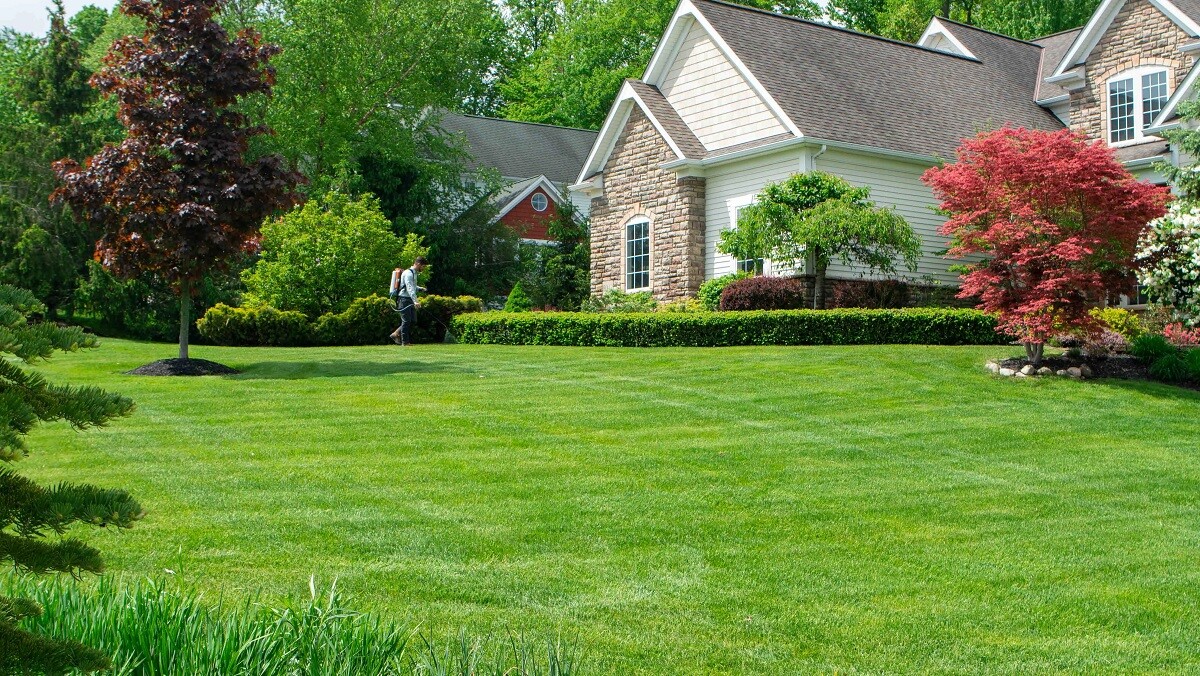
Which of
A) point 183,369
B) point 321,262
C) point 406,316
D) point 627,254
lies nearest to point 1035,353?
point 406,316

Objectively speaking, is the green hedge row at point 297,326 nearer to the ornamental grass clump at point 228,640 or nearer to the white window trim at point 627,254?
the white window trim at point 627,254

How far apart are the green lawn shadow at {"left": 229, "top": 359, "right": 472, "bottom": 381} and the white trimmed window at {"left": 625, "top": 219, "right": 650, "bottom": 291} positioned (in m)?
9.93

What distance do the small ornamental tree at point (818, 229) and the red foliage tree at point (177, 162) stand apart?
9.19 metres

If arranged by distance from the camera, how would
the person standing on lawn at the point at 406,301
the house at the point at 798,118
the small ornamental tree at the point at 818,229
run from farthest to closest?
the house at the point at 798,118 → the person standing on lawn at the point at 406,301 → the small ornamental tree at the point at 818,229

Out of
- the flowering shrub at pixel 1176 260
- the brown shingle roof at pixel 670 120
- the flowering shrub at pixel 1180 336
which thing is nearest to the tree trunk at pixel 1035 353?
the flowering shrub at pixel 1176 260

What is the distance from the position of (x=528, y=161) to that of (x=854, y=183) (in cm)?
2518

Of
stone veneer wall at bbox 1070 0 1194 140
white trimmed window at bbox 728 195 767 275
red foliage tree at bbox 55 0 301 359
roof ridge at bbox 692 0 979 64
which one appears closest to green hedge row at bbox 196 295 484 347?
red foliage tree at bbox 55 0 301 359

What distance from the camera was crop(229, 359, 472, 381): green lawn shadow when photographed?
49.9 ft

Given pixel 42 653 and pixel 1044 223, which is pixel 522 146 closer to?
pixel 1044 223

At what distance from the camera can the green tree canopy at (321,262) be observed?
2373 centimetres

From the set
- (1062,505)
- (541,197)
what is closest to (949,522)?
(1062,505)

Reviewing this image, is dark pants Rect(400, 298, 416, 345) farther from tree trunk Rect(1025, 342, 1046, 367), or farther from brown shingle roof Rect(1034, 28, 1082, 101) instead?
brown shingle roof Rect(1034, 28, 1082, 101)

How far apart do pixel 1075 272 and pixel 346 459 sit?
956cm

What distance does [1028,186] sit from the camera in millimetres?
14719
